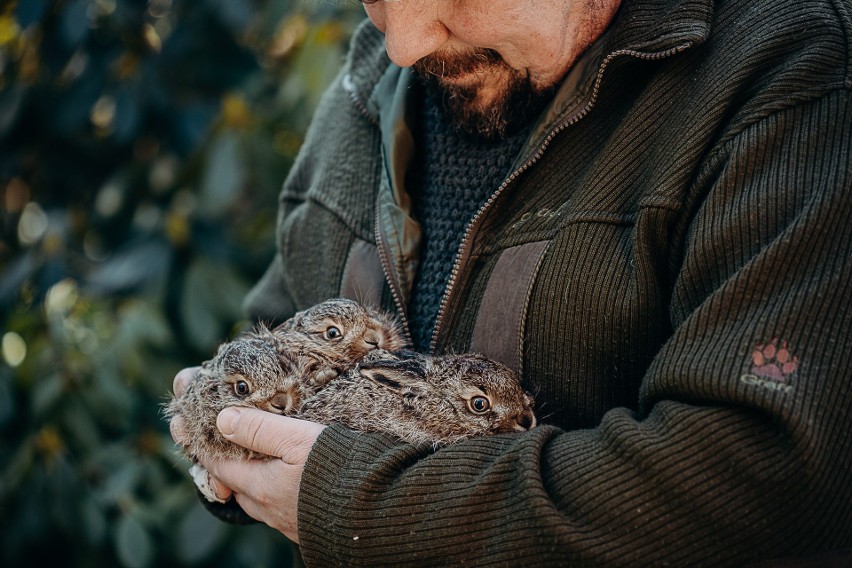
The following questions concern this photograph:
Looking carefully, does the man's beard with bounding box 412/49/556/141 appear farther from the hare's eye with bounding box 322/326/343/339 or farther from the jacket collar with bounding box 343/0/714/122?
the hare's eye with bounding box 322/326/343/339

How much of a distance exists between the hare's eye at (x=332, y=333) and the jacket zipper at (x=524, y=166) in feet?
0.90

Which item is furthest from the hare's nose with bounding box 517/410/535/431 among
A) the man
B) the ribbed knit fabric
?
the ribbed knit fabric

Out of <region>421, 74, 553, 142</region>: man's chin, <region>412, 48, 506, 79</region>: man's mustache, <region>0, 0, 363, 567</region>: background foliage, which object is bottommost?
<region>0, 0, 363, 567</region>: background foliage

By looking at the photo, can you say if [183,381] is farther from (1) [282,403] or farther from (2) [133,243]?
(2) [133,243]

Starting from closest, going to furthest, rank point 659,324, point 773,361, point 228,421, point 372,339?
point 773,361, point 659,324, point 228,421, point 372,339

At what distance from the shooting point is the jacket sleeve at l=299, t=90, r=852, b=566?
54.8 inches

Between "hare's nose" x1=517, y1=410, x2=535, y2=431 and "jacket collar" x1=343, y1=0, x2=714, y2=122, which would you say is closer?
"jacket collar" x1=343, y1=0, x2=714, y2=122

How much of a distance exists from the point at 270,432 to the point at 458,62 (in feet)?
3.07

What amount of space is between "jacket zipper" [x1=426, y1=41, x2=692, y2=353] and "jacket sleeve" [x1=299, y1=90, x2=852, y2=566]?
0.28 metres

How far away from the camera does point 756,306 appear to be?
1470mm

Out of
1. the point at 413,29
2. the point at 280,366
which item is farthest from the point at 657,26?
the point at 280,366

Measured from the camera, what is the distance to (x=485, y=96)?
2088 mm

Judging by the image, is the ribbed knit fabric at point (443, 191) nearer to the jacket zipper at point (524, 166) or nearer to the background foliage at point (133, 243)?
the jacket zipper at point (524, 166)

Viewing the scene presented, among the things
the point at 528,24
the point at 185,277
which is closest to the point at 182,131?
the point at 185,277
